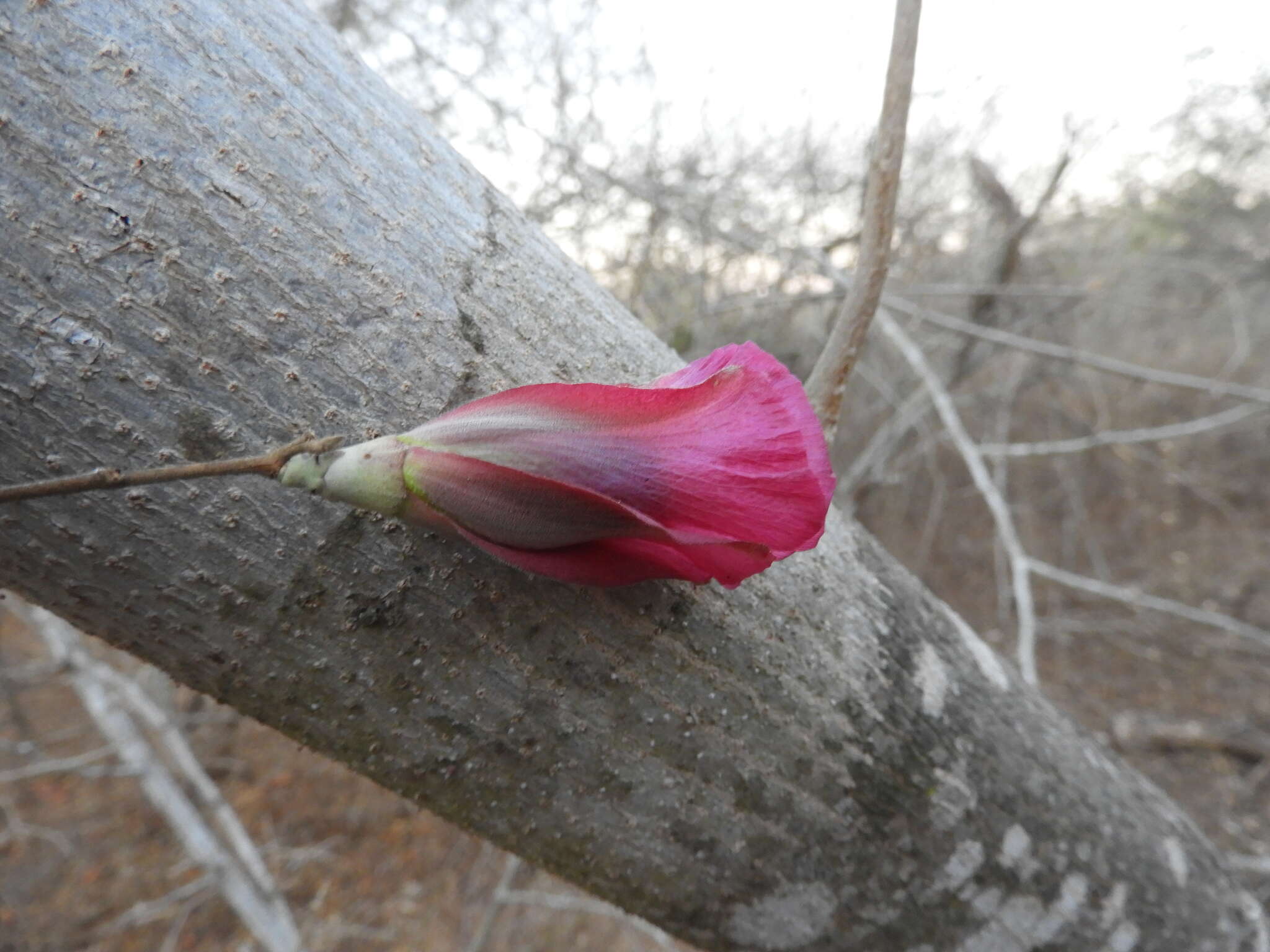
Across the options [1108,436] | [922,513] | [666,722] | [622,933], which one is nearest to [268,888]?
[622,933]

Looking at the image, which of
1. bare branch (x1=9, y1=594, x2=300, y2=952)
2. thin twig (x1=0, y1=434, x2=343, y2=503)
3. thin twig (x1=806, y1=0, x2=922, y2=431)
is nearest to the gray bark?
thin twig (x1=0, y1=434, x2=343, y2=503)

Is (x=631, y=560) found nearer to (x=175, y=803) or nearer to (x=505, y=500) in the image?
(x=505, y=500)

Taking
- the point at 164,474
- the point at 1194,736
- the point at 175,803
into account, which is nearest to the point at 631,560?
the point at 164,474

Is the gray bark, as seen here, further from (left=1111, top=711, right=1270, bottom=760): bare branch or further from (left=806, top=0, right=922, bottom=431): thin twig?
(left=1111, top=711, right=1270, bottom=760): bare branch

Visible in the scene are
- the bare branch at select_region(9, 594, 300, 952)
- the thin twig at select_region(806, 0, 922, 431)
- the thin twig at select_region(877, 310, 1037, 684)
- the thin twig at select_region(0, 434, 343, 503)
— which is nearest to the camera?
the thin twig at select_region(0, 434, 343, 503)

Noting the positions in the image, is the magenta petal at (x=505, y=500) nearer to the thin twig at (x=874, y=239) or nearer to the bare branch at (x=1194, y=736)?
the thin twig at (x=874, y=239)

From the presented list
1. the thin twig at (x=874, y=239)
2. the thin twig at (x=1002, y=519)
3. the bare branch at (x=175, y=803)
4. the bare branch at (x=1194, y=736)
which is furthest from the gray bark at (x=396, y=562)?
the bare branch at (x=1194, y=736)

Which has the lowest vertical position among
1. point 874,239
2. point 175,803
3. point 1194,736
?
point 175,803
